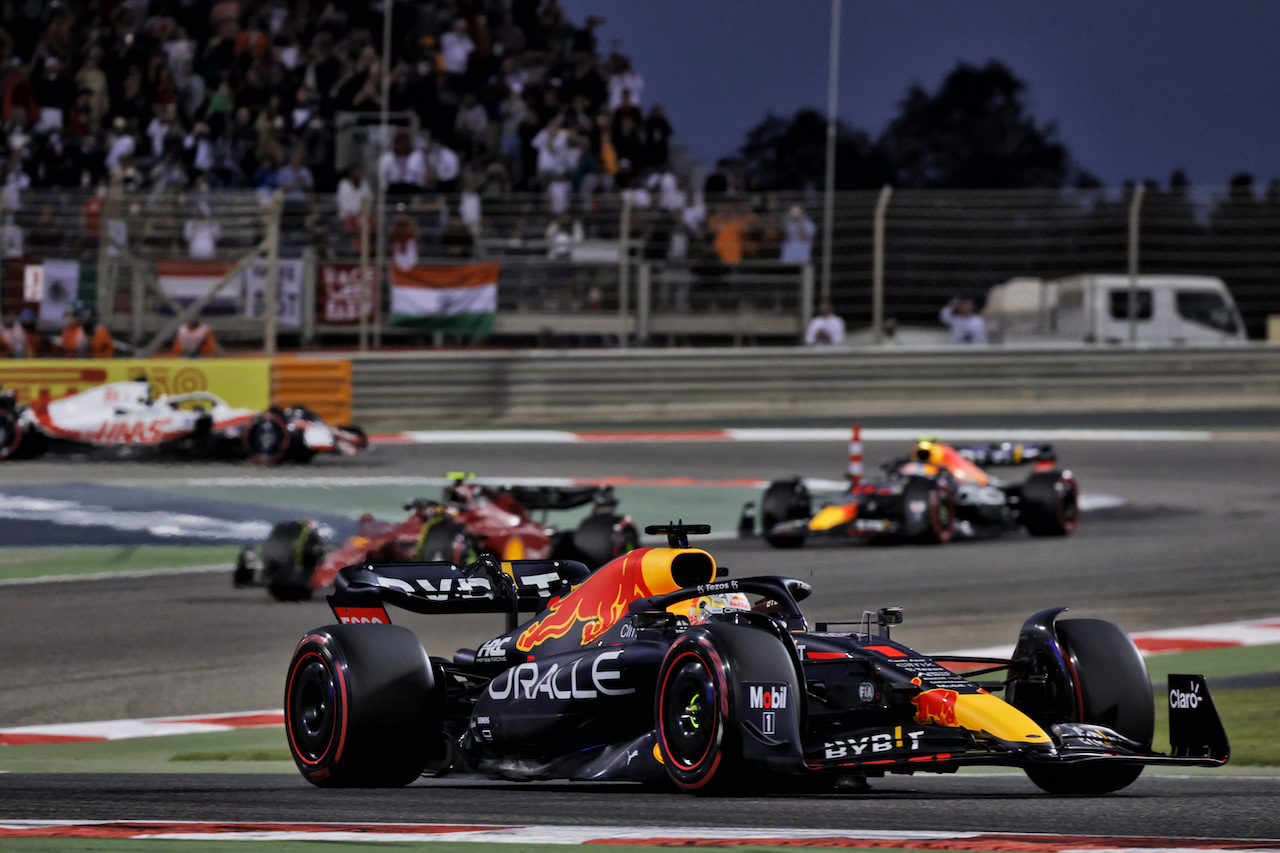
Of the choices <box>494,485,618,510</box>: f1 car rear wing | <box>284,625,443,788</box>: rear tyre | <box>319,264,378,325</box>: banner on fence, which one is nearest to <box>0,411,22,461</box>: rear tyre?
<box>319,264,378,325</box>: banner on fence

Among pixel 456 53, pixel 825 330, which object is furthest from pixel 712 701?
pixel 456 53

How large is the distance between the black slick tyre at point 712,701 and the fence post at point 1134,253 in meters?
18.3

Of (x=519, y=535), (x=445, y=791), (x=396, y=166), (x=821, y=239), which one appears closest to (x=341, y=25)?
(x=396, y=166)

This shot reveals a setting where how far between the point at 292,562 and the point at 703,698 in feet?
25.8

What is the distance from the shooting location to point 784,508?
52.5 ft

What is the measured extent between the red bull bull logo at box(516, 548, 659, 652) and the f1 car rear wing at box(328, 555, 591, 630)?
0.69m

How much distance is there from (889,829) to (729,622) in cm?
115

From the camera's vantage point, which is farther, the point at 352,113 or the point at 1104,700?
the point at 352,113

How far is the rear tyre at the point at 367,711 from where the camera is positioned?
671 centimetres

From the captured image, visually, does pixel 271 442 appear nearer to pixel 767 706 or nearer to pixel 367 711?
pixel 367 711

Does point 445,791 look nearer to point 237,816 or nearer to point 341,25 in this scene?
point 237,816

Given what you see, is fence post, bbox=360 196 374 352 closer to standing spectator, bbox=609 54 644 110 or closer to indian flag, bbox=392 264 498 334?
indian flag, bbox=392 264 498 334

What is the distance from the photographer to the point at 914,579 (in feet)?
46.6

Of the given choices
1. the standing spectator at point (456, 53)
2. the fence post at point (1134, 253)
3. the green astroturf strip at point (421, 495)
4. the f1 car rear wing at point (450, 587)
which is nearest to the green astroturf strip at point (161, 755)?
the f1 car rear wing at point (450, 587)
